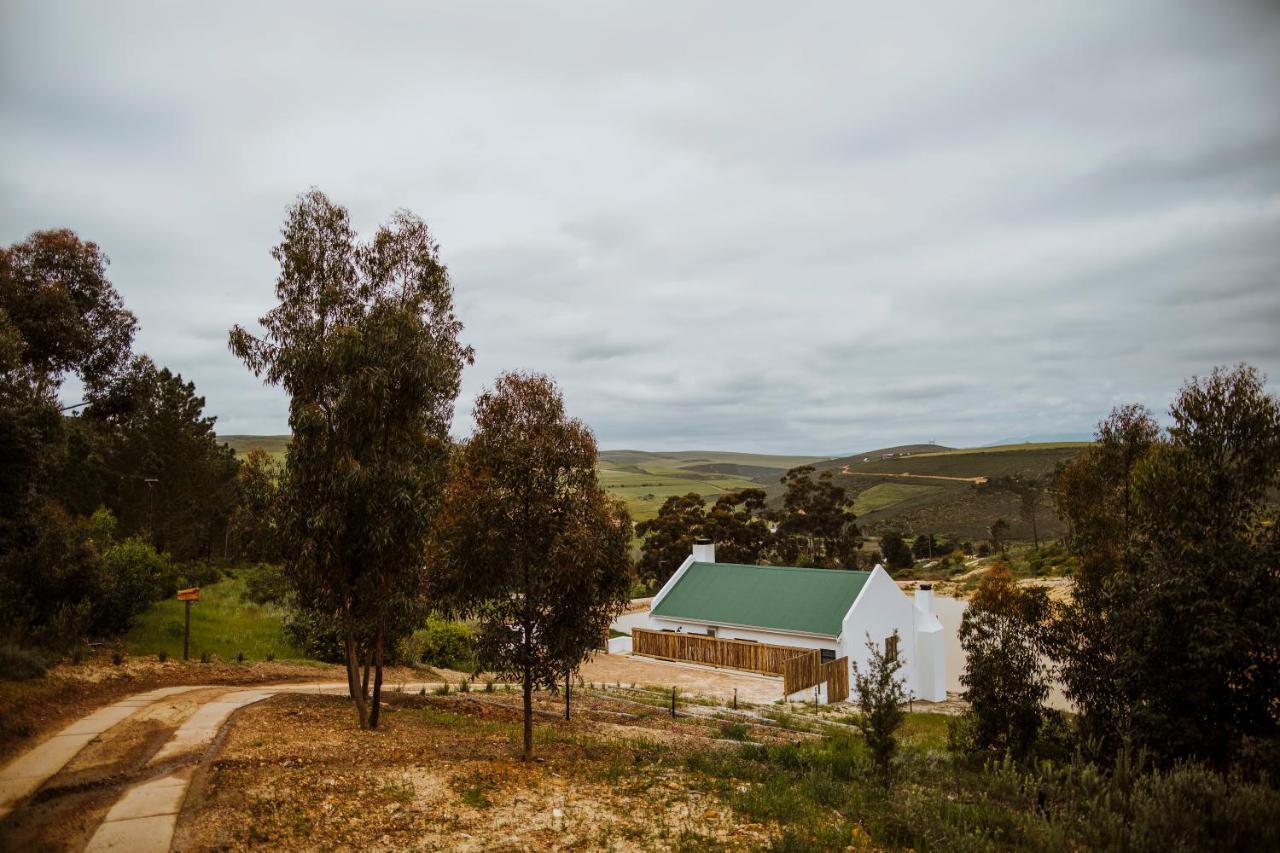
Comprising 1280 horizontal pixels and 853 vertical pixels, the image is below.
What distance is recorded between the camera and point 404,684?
781 inches

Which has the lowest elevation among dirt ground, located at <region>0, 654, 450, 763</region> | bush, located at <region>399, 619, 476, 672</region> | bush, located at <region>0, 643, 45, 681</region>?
bush, located at <region>399, 619, 476, 672</region>

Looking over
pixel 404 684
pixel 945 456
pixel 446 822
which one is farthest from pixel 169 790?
pixel 945 456

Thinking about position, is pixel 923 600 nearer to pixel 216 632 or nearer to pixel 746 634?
pixel 746 634

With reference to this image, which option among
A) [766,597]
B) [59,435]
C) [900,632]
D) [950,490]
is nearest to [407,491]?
[59,435]

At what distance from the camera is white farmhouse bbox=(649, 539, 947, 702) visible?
1069 inches

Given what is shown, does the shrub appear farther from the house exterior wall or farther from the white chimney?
the white chimney

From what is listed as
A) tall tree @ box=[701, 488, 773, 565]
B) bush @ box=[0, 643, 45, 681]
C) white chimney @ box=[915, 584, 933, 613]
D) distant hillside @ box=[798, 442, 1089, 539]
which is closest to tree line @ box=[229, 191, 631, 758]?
bush @ box=[0, 643, 45, 681]

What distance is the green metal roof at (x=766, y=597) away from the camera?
27875mm

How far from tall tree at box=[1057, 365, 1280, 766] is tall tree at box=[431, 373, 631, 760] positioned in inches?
362

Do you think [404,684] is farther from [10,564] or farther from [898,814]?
[898,814]

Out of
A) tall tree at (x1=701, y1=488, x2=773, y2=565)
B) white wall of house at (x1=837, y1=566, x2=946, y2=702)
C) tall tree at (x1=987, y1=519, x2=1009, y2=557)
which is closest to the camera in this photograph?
white wall of house at (x1=837, y1=566, x2=946, y2=702)

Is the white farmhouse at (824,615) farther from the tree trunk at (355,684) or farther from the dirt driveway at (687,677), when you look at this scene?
the tree trunk at (355,684)

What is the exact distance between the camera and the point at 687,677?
27078 mm

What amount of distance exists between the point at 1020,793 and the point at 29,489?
64.1 feet
